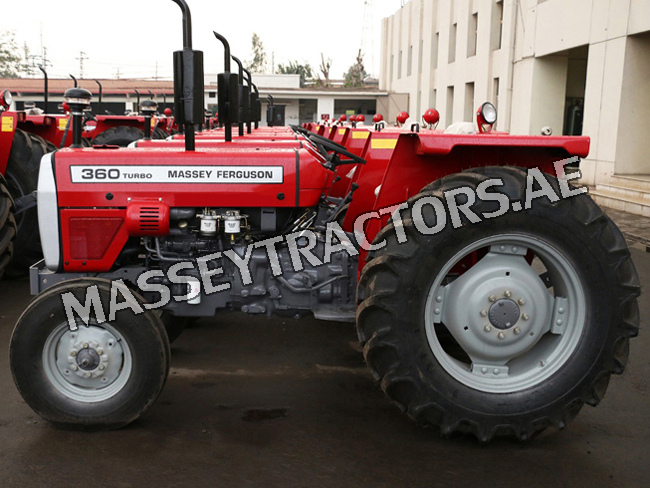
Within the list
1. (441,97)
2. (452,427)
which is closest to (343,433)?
(452,427)

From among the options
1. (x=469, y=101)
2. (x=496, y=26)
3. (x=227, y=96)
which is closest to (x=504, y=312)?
(x=227, y=96)

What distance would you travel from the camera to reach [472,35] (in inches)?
963

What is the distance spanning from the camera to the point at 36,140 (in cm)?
685

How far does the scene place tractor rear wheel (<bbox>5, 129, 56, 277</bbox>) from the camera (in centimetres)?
638

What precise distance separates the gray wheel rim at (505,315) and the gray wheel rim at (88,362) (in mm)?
1436

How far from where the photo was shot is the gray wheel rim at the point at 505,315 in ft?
9.96

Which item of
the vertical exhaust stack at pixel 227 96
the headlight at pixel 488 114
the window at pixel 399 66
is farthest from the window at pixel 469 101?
the vertical exhaust stack at pixel 227 96

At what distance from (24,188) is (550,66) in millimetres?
14220

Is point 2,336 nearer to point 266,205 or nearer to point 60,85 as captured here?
point 266,205

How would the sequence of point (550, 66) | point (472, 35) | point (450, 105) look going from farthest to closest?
1. point (450, 105)
2. point (472, 35)
3. point (550, 66)

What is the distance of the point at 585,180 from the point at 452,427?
12.2m

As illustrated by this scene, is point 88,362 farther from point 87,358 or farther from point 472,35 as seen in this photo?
point 472,35

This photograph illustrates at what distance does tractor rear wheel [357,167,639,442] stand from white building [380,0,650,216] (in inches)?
343

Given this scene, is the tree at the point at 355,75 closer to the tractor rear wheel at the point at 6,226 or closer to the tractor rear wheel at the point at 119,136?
the tractor rear wheel at the point at 119,136
